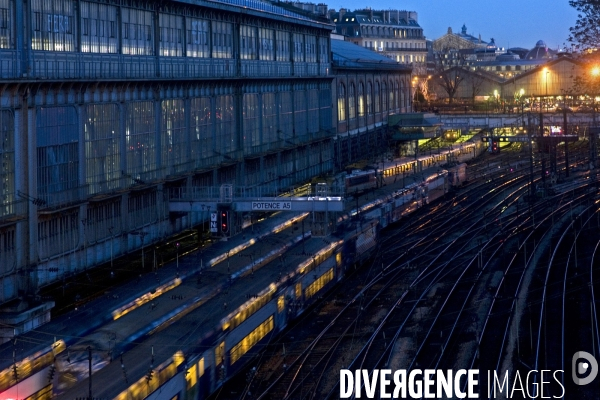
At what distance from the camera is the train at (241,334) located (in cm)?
1560

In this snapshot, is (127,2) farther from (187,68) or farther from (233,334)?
(233,334)

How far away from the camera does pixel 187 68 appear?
107 ft

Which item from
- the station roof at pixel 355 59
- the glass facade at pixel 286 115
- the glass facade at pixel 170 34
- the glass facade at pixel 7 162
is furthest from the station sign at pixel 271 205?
the station roof at pixel 355 59

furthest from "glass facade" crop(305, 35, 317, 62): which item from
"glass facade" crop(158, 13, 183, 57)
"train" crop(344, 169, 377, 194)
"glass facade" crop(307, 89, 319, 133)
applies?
"glass facade" crop(158, 13, 183, 57)

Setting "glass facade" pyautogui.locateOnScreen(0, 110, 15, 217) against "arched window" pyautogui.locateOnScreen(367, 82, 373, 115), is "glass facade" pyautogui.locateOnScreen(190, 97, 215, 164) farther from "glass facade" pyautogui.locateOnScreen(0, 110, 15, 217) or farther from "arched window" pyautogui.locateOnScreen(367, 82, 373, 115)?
"arched window" pyautogui.locateOnScreen(367, 82, 373, 115)

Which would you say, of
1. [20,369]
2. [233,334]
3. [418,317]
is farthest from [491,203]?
[20,369]

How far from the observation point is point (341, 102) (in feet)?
174

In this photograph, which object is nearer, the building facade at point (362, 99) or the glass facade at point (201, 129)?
the glass facade at point (201, 129)

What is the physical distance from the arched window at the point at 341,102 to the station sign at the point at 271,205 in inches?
940

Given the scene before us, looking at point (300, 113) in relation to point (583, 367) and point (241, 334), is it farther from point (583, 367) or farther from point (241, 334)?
point (583, 367)

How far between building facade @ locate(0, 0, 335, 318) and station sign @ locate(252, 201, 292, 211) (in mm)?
3087

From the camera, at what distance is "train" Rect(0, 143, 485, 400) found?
15602 mm

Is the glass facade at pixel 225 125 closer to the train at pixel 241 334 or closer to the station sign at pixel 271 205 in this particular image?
the train at pixel 241 334

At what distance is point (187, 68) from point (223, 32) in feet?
12.6
